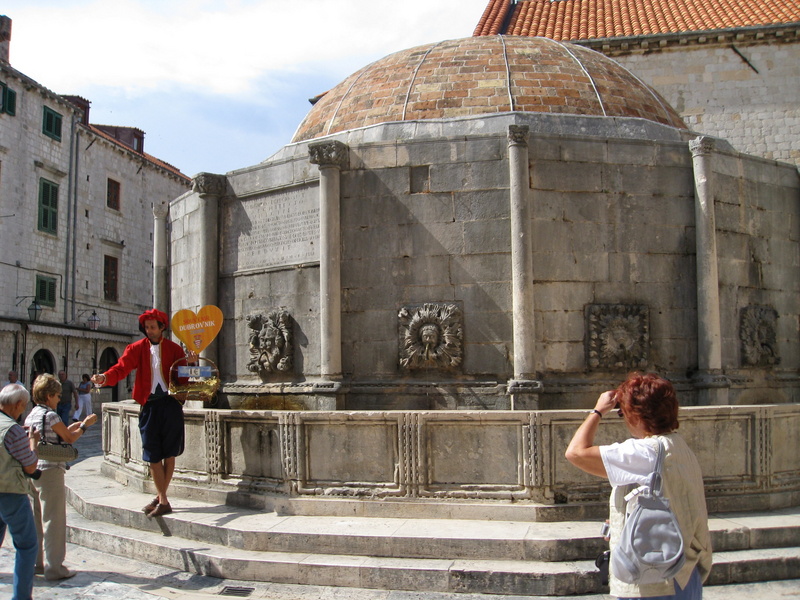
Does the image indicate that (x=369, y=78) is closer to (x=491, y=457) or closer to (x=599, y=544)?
(x=491, y=457)

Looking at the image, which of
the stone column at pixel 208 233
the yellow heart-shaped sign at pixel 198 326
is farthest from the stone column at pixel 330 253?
the stone column at pixel 208 233

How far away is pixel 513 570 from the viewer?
6246 mm

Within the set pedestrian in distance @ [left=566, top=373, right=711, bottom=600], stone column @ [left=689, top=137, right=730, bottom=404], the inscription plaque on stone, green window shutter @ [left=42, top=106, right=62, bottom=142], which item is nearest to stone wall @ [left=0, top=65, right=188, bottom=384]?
green window shutter @ [left=42, top=106, right=62, bottom=142]

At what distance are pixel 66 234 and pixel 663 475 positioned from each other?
33003 millimetres

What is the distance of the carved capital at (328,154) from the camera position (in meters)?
9.73

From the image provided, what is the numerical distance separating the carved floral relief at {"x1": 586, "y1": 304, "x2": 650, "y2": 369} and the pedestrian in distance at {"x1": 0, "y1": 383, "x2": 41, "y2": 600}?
20.5 feet

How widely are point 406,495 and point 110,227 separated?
3202 cm

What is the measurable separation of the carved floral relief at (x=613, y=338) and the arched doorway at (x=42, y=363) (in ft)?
85.0

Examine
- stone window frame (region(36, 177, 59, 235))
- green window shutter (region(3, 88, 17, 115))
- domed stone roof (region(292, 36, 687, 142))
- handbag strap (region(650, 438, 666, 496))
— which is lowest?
handbag strap (region(650, 438, 666, 496))

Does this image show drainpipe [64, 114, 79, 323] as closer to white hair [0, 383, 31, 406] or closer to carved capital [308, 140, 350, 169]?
carved capital [308, 140, 350, 169]

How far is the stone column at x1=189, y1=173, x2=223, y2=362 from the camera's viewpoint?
1101 cm

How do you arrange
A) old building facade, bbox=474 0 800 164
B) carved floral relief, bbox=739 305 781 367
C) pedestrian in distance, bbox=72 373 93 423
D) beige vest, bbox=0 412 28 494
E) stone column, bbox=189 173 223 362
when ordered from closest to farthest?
beige vest, bbox=0 412 28 494
carved floral relief, bbox=739 305 781 367
stone column, bbox=189 173 223 362
pedestrian in distance, bbox=72 373 93 423
old building facade, bbox=474 0 800 164

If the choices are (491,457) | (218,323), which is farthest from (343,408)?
(491,457)

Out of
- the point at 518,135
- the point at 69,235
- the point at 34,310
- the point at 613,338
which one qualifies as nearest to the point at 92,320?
the point at 34,310
